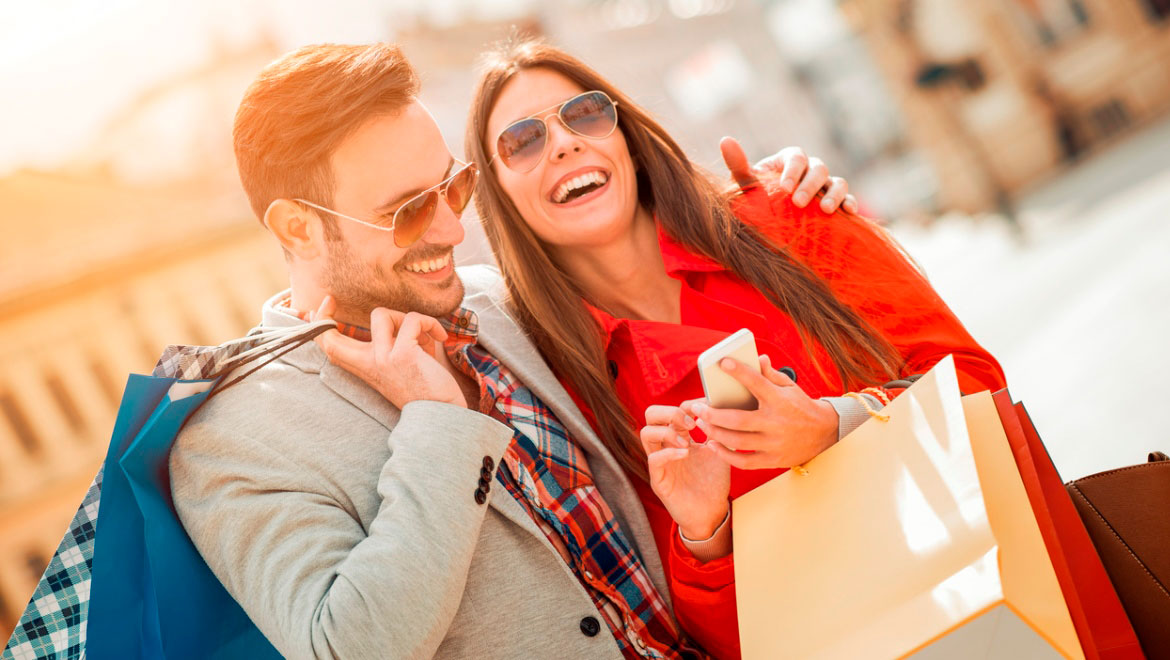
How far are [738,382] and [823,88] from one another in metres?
60.8

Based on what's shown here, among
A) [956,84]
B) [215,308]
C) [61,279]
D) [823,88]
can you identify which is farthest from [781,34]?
[61,279]

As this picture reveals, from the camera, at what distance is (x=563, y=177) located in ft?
10.0

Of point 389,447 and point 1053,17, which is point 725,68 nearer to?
point 1053,17

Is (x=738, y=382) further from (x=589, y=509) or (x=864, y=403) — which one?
(x=589, y=509)

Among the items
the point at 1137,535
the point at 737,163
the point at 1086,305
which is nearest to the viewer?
the point at 1137,535

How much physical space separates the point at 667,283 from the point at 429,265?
89 centimetres

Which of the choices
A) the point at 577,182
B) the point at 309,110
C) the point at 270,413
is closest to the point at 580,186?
the point at 577,182

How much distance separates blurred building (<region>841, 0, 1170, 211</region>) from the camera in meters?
31.5

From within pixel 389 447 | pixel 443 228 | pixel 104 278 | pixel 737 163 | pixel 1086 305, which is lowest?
pixel 1086 305

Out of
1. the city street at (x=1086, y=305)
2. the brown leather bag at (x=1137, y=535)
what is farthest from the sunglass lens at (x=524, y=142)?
the city street at (x=1086, y=305)

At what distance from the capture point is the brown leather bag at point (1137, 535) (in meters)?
1.67

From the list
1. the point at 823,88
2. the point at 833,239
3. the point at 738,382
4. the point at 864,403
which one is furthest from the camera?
the point at 823,88

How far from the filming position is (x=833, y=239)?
9.52 ft

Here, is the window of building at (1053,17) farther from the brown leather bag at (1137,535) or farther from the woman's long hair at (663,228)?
the brown leather bag at (1137,535)
